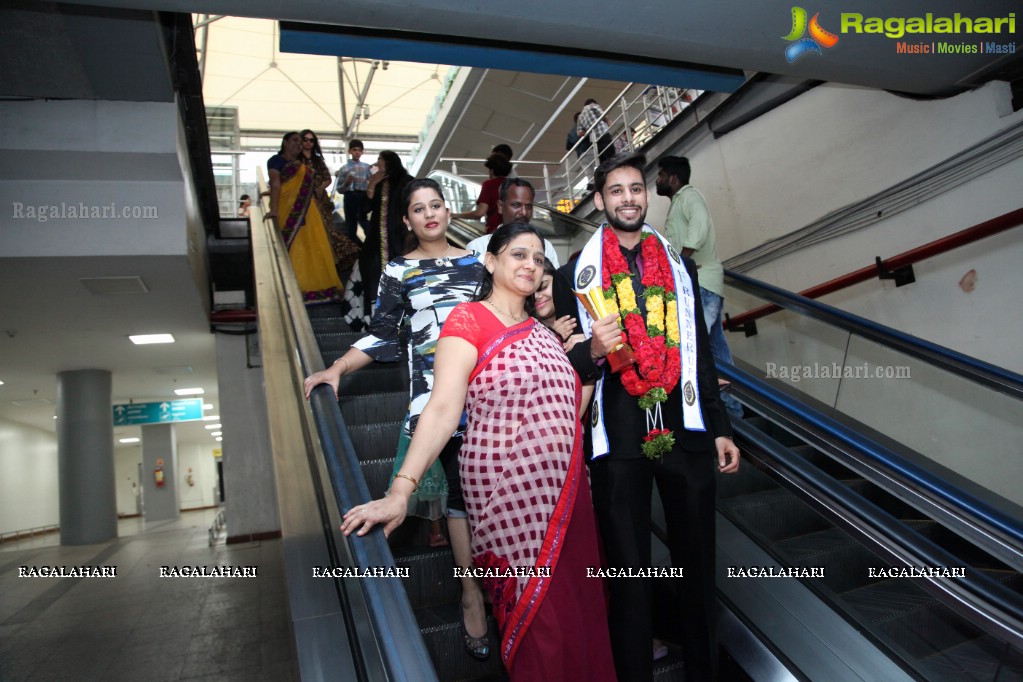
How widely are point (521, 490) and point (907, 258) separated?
11.9 ft

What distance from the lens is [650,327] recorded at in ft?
7.49

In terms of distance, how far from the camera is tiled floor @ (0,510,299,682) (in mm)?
3422

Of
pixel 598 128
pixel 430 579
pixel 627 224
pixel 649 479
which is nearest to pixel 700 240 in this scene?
pixel 627 224

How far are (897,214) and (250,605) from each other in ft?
16.5

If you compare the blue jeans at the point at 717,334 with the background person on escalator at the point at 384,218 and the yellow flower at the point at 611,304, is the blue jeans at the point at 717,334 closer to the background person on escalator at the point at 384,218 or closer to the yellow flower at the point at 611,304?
the yellow flower at the point at 611,304

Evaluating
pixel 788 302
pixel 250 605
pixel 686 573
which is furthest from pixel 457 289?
pixel 250 605

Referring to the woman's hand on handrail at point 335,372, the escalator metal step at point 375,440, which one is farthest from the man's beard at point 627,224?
the escalator metal step at point 375,440

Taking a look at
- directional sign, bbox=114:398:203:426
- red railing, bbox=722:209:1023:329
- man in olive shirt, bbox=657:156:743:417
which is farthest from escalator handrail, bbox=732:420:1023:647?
directional sign, bbox=114:398:203:426

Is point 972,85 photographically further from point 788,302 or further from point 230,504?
point 230,504

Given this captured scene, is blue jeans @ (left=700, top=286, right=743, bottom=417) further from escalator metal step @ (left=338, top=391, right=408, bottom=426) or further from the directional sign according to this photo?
the directional sign

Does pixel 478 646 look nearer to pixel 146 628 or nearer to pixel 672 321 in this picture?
pixel 672 321

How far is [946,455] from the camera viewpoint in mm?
3498

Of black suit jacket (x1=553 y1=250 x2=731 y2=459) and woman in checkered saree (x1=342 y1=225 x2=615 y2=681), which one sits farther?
black suit jacket (x1=553 y1=250 x2=731 y2=459)

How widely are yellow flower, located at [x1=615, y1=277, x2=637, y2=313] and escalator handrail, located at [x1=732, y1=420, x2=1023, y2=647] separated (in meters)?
0.76
